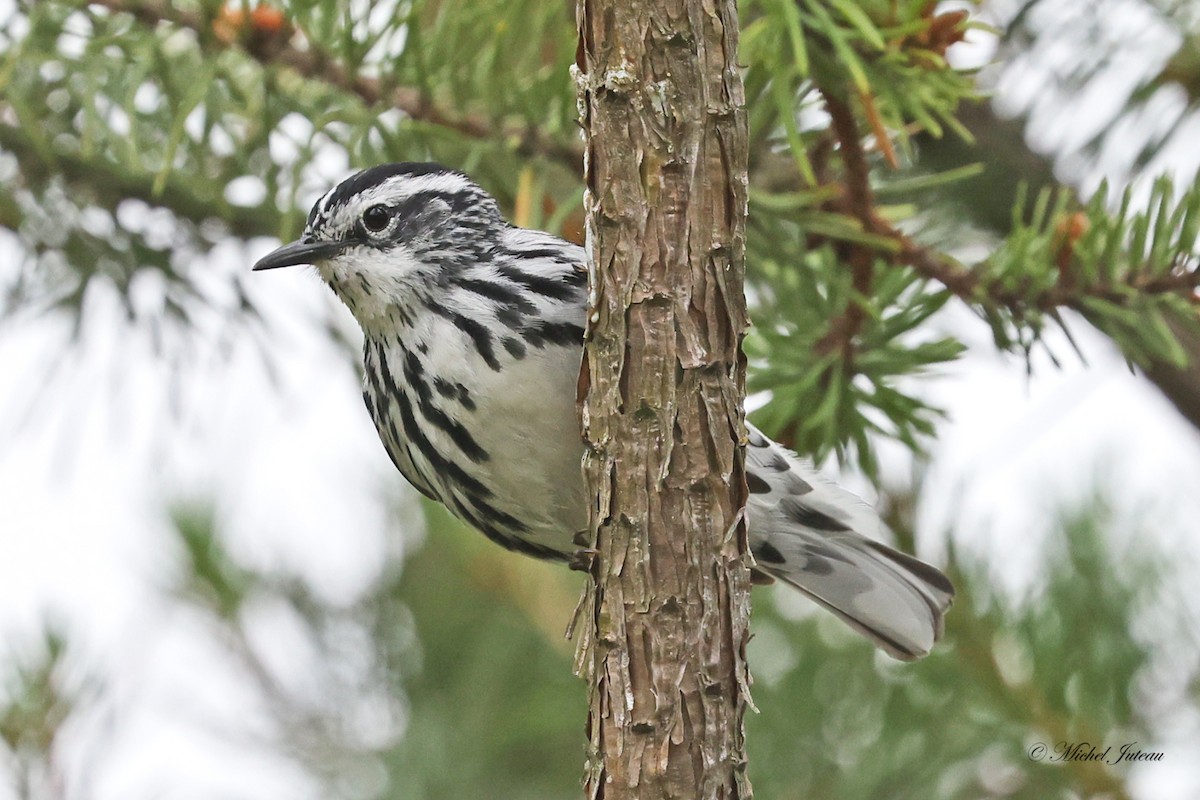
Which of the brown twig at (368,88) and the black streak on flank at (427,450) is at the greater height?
the brown twig at (368,88)

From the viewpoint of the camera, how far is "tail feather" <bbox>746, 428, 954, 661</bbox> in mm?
2211

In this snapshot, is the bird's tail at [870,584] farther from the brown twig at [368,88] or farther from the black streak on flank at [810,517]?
the brown twig at [368,88]

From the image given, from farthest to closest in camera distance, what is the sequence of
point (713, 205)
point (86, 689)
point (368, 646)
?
point (368, 646), point (86, 689), point (713, 205)

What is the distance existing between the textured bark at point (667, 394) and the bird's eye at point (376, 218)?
930mm

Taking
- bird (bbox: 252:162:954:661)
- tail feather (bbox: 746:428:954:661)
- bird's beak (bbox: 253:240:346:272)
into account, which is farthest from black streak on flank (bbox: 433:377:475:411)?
tail feather (bbox: 746:428:954:661)

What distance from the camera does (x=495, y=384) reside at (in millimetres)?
1867

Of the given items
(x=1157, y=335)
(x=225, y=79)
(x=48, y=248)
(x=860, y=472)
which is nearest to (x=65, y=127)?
(x=48, y=248)

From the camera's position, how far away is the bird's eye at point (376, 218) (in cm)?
210

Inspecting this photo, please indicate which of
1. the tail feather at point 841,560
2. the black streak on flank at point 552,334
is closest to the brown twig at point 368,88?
the black streak on flank at point 552,334

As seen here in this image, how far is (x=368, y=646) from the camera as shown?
2865mm

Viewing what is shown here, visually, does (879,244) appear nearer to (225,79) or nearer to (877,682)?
(225,79)

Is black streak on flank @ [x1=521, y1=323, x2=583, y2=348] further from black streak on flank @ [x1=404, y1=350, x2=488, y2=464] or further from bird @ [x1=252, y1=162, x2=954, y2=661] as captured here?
black streak on flank @ [x1=404, y1=350, x2=488, y2=464]

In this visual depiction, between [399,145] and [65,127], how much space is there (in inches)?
21.9

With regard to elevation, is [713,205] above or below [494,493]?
below
